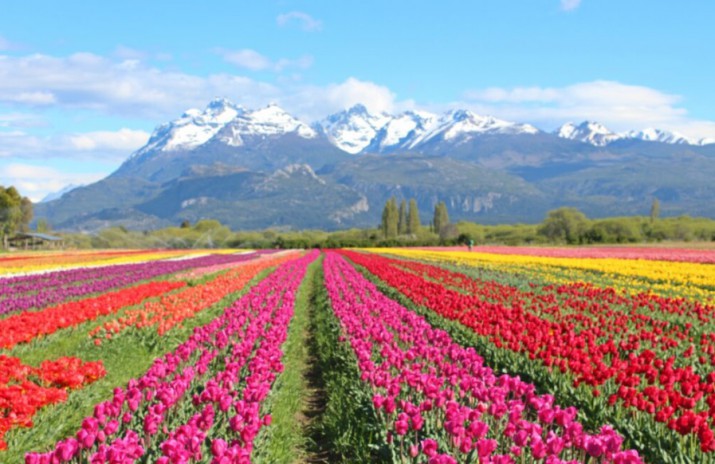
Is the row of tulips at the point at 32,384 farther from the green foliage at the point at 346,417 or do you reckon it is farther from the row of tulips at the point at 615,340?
the row of tulips at the point at 615,340

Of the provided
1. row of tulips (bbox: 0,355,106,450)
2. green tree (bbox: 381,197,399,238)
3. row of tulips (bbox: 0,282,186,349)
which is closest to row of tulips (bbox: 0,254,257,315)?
row of tulips (bbox: 0,282,186,349)

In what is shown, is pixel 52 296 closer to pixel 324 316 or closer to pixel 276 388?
pixel 324 316

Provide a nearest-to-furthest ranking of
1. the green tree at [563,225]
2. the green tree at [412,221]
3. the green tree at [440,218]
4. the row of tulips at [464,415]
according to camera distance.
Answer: the row of tulips at [464,415] → the green tree at [563,225] → the green tree at [412,221] → the green tree at [440,218]

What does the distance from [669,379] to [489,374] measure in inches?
81.6

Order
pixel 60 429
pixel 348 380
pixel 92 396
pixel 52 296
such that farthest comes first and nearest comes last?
pixel 52 296 → pixel 348 380 → pixel 92 396 → pixel 60 429

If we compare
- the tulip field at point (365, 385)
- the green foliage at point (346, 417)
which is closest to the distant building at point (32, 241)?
the tulip field at point (365, 385)

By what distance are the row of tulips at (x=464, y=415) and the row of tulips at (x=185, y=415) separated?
1326 mm

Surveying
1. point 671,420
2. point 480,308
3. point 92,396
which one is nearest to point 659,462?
point 671,420

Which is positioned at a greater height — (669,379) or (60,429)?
(669,379)

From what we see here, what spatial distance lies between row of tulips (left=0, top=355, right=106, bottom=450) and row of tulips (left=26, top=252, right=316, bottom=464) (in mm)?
678

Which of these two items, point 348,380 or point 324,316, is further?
point 324,316

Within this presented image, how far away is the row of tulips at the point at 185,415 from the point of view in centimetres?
451

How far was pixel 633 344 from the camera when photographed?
920 centimetres

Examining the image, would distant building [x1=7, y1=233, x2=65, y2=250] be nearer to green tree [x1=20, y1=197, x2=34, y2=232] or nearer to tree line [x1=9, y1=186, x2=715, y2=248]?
tree line [x1=9, y1=186, x2=715, y2=248]
